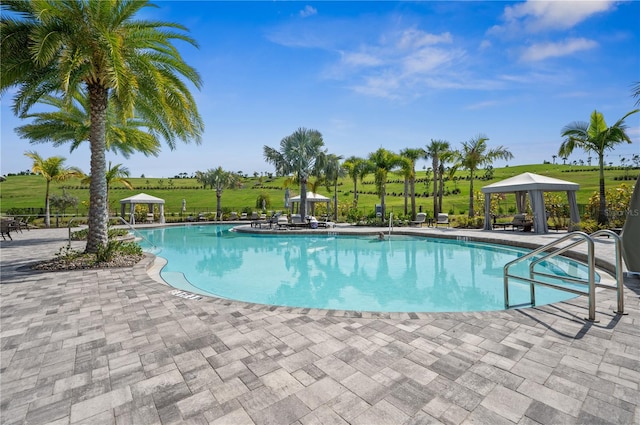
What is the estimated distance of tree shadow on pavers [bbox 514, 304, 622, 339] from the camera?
11.0 ft

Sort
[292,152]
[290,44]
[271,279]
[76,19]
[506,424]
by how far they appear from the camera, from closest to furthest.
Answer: [506,424], [76,19], [271,279], [290,44], [292,152]

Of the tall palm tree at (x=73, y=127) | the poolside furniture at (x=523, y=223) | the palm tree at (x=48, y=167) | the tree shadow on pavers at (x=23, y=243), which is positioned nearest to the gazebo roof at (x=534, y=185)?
the poolside furniture at (x=523, y=223)

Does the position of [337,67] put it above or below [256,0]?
below

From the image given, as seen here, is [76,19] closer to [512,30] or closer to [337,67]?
[337,67]

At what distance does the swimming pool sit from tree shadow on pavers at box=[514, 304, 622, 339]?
143 cm

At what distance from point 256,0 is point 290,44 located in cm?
159

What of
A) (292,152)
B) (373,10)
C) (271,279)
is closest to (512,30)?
(373,10)

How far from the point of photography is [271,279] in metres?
8.06

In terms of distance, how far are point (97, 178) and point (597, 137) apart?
22.4 m

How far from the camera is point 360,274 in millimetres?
8484

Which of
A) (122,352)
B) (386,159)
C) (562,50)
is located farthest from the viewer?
(386,159)

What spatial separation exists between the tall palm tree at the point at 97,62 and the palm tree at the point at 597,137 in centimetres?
1915

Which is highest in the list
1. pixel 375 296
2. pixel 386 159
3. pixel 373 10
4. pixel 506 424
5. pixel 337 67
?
pixel 373 10

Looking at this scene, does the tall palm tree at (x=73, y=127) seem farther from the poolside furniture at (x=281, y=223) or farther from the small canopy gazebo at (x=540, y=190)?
the small canopy gazebo at (x=540, y=190)
